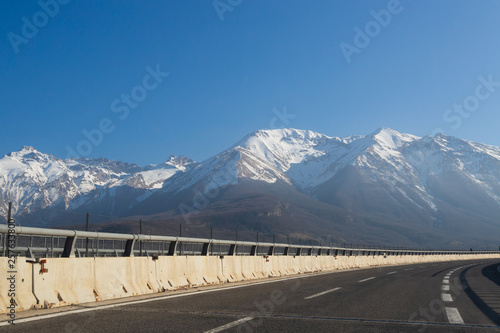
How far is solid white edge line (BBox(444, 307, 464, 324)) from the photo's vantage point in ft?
28.0

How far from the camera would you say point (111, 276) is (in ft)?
35.8

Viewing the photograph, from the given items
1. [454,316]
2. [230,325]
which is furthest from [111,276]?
[454,316]

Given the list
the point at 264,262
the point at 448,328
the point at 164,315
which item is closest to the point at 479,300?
the point at 448,328

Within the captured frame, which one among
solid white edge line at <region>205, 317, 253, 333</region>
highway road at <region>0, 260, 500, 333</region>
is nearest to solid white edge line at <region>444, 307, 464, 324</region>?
highway road at <region>0, 260, 500, 333</region>

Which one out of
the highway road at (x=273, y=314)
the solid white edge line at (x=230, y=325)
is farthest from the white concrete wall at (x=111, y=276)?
the solid white edge line at (x=230, y=325)

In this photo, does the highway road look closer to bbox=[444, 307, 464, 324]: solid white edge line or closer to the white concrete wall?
bbox=[444, 307, 464, 324]: solid white edge line

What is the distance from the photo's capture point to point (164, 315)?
340 inches

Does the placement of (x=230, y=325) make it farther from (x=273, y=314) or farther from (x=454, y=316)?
(x=454, y=316)

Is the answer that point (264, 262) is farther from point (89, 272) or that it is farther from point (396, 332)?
point (396, 332)

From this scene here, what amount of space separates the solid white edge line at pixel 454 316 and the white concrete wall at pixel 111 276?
6.97 metres

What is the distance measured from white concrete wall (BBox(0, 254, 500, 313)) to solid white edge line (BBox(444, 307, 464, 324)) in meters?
6.97

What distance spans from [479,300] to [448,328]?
17.4 ft

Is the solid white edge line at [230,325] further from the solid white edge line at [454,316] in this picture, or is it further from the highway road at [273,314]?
the solid white edge line at [454,316]

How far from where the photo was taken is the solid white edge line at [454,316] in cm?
855
